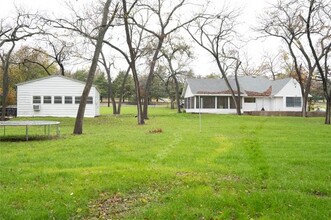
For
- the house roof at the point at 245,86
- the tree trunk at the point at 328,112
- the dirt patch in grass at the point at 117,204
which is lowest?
the dirt patch in grass at the point at 117,204

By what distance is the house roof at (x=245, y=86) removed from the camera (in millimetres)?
41406

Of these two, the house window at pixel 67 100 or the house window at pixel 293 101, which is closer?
the house window at pixel 67 100

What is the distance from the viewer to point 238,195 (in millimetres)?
6105

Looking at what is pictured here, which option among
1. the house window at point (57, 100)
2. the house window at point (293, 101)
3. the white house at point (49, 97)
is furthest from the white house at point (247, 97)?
the house window at point (57, 100)

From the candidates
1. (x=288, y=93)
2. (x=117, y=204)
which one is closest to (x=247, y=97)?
(x=288, y=93)

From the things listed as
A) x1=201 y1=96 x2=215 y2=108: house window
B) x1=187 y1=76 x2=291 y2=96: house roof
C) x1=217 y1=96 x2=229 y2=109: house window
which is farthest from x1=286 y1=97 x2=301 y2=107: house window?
x1=201 y1=96 x2=215 y2=108: house window

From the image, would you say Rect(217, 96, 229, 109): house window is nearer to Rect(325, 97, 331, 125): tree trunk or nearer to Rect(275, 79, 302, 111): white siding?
Rect(275, 79, 302, 111): white siding

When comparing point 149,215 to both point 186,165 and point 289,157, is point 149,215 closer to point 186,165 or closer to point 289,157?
point 186,165

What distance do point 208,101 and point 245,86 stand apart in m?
5.72

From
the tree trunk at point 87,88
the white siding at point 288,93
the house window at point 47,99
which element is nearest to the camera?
the tree trunk at point 87,88

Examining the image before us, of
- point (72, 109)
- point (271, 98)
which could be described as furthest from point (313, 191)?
point (271, 98)

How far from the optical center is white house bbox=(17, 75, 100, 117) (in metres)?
31.2

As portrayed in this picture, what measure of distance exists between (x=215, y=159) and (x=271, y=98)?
35.5 meters

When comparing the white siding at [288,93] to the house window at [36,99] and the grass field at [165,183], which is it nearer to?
the house window at [36,99]
